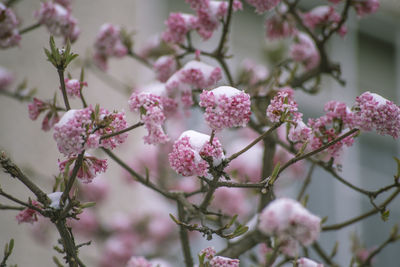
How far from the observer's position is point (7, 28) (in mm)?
1517

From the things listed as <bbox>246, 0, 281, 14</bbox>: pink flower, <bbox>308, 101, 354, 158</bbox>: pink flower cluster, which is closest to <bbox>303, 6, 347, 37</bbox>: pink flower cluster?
<bbox>246, 0, 281, 14</bbox>: pink flower

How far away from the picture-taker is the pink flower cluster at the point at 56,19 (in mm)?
1601

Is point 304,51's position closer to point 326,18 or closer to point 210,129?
point 326,18

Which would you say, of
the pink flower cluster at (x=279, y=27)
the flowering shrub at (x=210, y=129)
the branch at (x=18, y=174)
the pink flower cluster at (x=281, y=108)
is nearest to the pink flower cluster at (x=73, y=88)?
the flowering shrub at (x=210, y=129)

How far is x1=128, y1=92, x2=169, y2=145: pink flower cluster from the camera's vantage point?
3.33 ft

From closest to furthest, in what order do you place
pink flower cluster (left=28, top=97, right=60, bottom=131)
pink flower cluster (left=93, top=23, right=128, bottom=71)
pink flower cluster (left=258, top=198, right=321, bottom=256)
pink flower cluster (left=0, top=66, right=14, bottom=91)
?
pink flower cluster (left=258, top=198, right=321, bottom=256) < pink flower cluster (left=28, top=97, right=60, bottom=131) < pink flower cluster (left=93, top=23, right=128, bottom=71) < pink flower cluster (left=0, top=66, right=14, bottom=91)

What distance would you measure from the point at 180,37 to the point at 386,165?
3.61m

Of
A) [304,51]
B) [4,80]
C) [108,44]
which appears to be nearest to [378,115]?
[304,51]

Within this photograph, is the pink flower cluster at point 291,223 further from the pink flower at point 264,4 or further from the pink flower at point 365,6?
the pink flower at point 365,6

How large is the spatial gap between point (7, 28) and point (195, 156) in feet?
2.89

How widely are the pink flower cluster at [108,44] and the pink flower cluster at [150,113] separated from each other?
2.56 feet

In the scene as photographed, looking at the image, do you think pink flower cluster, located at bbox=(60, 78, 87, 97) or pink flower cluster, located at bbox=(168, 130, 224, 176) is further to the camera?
pink flower cluster, located at bbox=(60, 78, 87, 97)

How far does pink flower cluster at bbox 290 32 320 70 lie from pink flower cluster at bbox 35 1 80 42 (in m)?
0.81

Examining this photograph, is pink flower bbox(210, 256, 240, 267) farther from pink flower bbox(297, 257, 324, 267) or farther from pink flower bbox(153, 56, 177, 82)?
pink flower bbox(153, 56, 177, 82)
